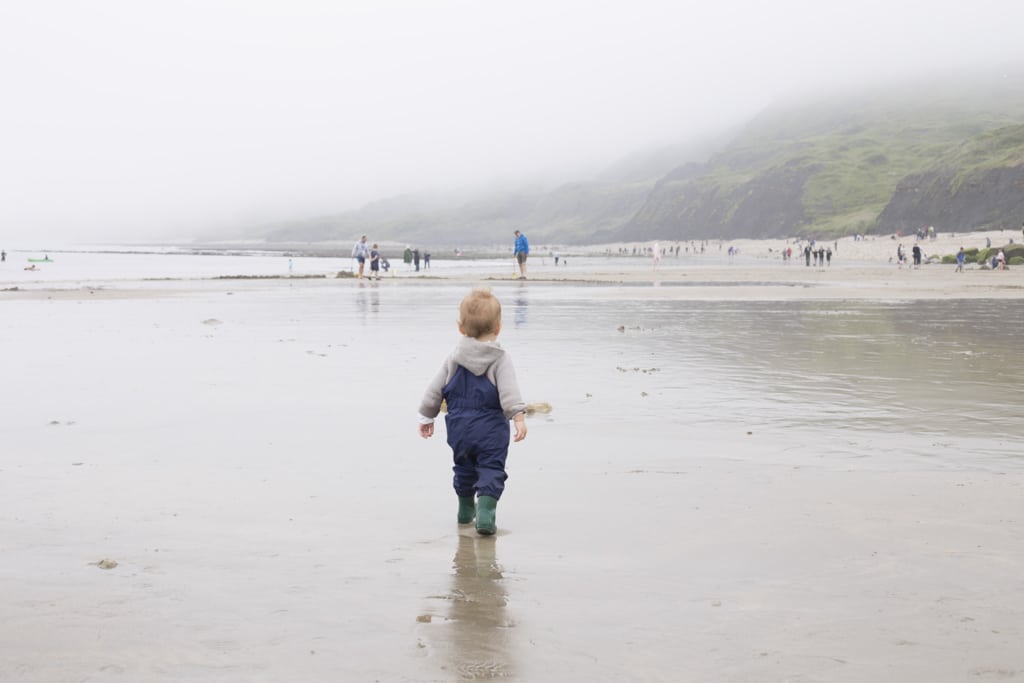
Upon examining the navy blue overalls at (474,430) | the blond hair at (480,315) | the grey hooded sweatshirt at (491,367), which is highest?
the blond hair at (480,315)

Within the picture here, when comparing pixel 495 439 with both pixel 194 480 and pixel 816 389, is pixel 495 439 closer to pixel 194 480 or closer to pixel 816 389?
pixel 194 480

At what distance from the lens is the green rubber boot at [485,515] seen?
20.1ft

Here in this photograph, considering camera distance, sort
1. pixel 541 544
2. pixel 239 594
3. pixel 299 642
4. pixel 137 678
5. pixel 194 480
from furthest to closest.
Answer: pixel 194 480
pixel 541 544
pixel 239 594
pixel 299 642
pixel 137 678

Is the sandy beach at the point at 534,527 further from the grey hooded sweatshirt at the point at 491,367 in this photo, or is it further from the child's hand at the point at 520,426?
the grey hooded sweatshirt at the point at 491,367

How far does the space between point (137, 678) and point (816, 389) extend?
953cm

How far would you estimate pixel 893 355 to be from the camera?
607 inches

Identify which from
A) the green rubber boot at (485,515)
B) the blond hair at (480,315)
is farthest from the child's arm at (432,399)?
the green rubber boot at (485,515)

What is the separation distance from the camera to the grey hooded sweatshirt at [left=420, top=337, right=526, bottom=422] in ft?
21.2

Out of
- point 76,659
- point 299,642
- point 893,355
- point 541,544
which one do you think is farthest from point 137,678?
point 893,355

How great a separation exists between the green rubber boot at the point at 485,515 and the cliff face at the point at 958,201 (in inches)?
5462

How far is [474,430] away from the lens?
6.51 meters

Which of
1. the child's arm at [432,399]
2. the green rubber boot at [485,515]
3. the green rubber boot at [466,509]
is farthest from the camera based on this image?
the child's arm at [432,399]

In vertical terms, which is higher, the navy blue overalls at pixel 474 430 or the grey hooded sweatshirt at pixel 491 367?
the grey hooded sweatshirt at pixel 491 367

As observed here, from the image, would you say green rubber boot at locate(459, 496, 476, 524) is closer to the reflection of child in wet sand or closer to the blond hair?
the reflection of child in wet sand
